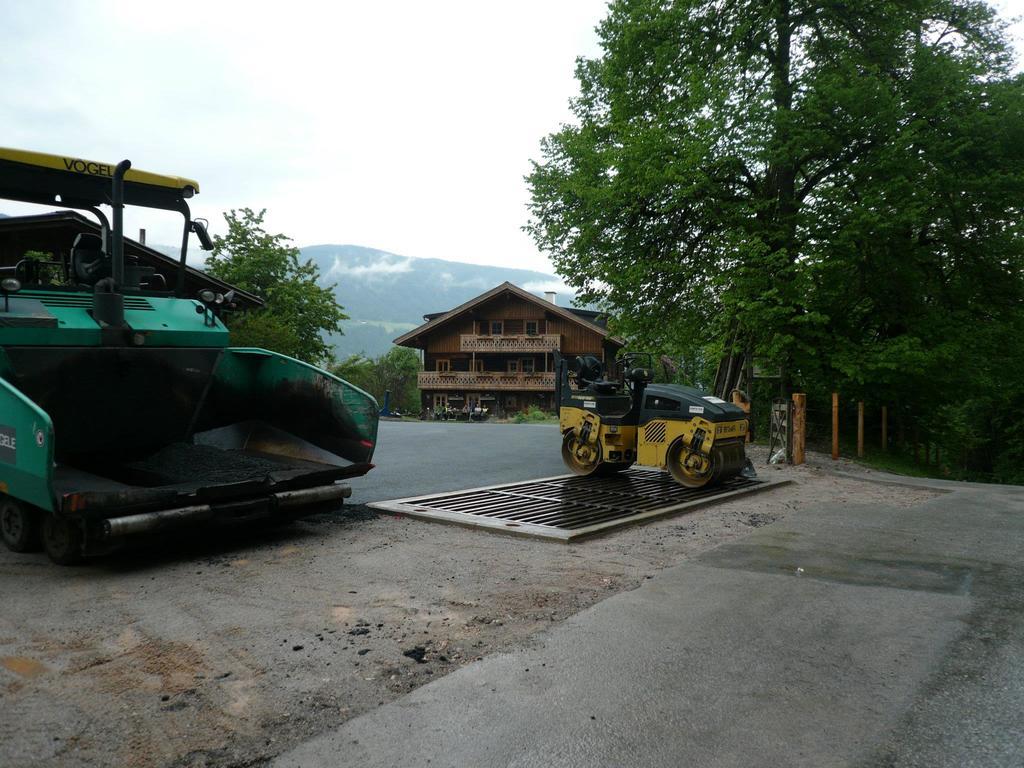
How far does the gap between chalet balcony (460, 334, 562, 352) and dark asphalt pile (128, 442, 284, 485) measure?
35.7 m

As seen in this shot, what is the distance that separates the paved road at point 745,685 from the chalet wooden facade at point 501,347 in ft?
120

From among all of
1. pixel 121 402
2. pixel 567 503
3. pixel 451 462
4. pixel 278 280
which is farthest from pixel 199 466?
pixel 278 280

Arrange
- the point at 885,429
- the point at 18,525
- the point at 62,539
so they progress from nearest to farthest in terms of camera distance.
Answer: the point at 62,539 → the point at 18,525 → the point at 885,429

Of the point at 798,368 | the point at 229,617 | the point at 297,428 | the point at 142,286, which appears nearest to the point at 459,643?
the point at 229,617

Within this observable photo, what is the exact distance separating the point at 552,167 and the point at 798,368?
8.41m

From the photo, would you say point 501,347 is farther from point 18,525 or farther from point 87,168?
point 18,525

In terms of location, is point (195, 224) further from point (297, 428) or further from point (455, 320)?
point (455, 320)

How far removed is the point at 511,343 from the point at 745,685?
4068 centimetres

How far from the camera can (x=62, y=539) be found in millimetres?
5336

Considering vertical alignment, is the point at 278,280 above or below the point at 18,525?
above

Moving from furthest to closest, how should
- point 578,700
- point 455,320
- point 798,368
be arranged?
1. point 455,320
2. point 798,368
3. point 578,700

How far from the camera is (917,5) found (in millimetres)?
16828

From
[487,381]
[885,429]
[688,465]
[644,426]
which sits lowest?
[688,465]

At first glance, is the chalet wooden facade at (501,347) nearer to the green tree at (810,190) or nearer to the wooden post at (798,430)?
the green tree at (810,190)
